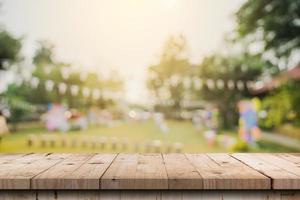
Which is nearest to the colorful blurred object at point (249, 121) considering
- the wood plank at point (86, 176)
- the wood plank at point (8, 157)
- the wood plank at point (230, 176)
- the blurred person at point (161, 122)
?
the blurred person at point (161, 122)

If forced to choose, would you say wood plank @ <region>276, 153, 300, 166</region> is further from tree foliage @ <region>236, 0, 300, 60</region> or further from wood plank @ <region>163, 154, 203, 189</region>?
tree foliage @ <region>236, 0, 300, 60</region>

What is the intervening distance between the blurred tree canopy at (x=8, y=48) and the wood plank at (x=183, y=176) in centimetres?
2040

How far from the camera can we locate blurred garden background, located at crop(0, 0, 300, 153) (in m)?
14.1

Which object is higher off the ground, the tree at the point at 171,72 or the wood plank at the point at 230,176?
the tree at the point at 171,72

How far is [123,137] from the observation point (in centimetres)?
2389

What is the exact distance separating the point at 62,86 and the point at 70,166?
1827 cm

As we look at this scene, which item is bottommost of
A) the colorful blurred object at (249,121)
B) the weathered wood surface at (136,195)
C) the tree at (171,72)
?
the colorful blurred object at (249,121)

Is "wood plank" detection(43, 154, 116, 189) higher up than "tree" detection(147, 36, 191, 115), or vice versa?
"tree" detection(147, 36, 191, 115)

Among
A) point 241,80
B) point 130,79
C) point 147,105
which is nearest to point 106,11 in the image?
point 130,79

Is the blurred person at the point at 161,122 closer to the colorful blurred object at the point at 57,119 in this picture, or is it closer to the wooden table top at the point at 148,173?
the colorful blurred object at the point at 57,119

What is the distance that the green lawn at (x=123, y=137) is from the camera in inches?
731

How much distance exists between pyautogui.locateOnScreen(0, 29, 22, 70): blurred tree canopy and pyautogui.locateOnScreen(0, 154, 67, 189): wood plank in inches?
791

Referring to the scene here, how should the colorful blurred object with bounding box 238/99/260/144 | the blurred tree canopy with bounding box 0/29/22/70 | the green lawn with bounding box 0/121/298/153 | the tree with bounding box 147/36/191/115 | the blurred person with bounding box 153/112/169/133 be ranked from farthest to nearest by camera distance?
the tree with bounding box 147/36/191/115, the blurred person with bounding box 153/112/169/133, the blurred tree canopy with bounding box 0/29/22/70, the green lawn with bounding box 0/121/298/153, the colorful blurred object with bounding box 238/99/260/144

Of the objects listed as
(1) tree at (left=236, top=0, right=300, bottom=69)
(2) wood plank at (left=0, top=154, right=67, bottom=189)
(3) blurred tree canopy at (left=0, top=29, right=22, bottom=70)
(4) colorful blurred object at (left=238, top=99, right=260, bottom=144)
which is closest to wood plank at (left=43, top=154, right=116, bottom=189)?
(2) wood plank at (left=0, top=154, right=67, bottom=189)
